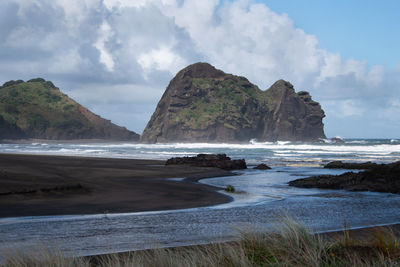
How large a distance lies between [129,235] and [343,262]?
12.4 feet

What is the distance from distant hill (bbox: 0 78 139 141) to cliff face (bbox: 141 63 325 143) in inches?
943

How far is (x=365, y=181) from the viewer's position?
15492 mm

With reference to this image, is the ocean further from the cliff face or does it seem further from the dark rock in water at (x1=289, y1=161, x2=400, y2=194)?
the cliff face

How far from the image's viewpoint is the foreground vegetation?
418 centimetres

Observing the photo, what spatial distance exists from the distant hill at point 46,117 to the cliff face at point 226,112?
24.0 metres

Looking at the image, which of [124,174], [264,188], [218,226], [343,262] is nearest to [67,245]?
[218,226]

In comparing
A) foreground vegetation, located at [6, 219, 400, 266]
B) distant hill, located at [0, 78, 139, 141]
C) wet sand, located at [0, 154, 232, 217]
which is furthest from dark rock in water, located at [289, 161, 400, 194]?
distant hill, located at [0, 78, 139, 141]

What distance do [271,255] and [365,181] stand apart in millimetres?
11941

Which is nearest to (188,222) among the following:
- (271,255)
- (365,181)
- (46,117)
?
(271,255)

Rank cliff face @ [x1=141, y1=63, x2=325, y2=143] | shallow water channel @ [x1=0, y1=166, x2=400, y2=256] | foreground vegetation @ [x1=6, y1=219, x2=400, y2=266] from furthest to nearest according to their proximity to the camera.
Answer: cliff face @ [x1=141, y1=63, x2=325, y2=143] → shallow water channel @ [x1=0, y1=166, x2=400, y2=256] → foreground vegetation @ [x1=6, y1=219, x2=400, y2=266]

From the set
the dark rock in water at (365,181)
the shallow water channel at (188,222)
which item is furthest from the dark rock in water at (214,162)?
the shallow water channel at (188,222)

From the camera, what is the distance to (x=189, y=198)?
12.4 meters

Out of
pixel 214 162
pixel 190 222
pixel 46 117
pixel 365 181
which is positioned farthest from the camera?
pixel 46 117

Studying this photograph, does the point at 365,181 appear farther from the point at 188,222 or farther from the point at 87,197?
the point at 87,197
